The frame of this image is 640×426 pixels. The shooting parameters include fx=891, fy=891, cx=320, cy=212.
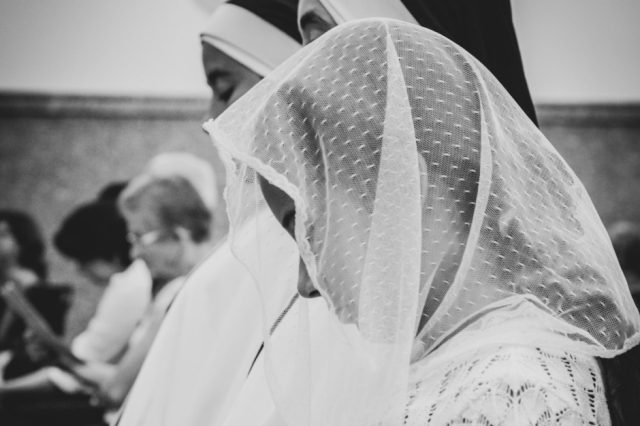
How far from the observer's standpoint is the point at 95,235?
11.4 feet

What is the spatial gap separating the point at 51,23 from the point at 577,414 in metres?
3.98

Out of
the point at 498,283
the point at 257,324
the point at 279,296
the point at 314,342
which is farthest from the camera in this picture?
the point at 257,324

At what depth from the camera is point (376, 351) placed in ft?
3.01

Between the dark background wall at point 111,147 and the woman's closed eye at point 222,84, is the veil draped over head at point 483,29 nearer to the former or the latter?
the woman's closed eye at point 222,84

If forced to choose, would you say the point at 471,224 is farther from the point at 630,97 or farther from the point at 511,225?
the point at 630,97

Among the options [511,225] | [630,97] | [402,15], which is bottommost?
[630,97]

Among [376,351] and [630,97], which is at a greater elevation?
[376,351]

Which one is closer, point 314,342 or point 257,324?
point 314,342

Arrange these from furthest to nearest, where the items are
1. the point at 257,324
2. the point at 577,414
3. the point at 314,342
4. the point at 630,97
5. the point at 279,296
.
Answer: the point at 630,97
the point at 257,324
the point at 314,342
the point at 279,296
the point at 577,414

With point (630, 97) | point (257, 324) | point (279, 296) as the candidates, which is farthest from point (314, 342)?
point (630, 97)

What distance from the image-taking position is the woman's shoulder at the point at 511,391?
843 mm

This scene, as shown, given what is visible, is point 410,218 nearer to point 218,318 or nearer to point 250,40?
point 218,318

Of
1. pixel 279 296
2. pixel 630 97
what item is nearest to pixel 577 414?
pixel 279 296

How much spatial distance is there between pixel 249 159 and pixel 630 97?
11.6ft
